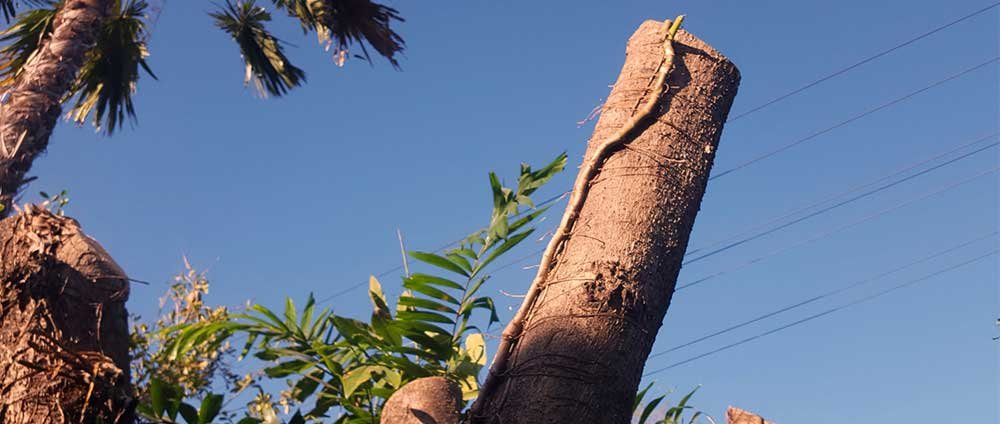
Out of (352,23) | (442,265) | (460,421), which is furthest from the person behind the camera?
(352,23)

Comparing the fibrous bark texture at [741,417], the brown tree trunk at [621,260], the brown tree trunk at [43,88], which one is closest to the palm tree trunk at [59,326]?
the brown tree trunk at [621,260]

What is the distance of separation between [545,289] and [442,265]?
1.85ft

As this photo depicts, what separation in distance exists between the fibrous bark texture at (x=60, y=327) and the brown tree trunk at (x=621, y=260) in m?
0.66

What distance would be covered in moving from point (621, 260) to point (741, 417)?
0.43 m

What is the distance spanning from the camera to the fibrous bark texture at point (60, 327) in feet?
5.03

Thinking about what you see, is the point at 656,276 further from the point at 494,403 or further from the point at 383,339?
the point at 383,339

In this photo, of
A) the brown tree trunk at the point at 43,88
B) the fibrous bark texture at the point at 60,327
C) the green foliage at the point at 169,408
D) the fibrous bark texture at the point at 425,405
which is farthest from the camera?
the brown tree trunk at the point at 43,88

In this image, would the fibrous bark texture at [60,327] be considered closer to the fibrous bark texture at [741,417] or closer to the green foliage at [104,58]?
the fibrous bark texture at [741,417]

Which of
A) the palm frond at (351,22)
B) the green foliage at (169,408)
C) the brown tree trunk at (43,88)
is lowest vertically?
the green foliage at (169,408)

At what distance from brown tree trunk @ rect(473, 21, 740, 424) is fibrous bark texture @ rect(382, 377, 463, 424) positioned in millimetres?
56

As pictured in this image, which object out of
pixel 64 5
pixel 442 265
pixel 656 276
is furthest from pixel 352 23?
pixel 656 276

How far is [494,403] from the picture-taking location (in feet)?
4.46

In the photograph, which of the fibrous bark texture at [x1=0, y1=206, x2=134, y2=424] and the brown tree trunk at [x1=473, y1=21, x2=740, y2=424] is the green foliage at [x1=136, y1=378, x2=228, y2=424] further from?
the brown tree trunk at [x1=473, y1=21, x2=740, y2=424]

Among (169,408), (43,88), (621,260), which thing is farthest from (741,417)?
(43,88)
